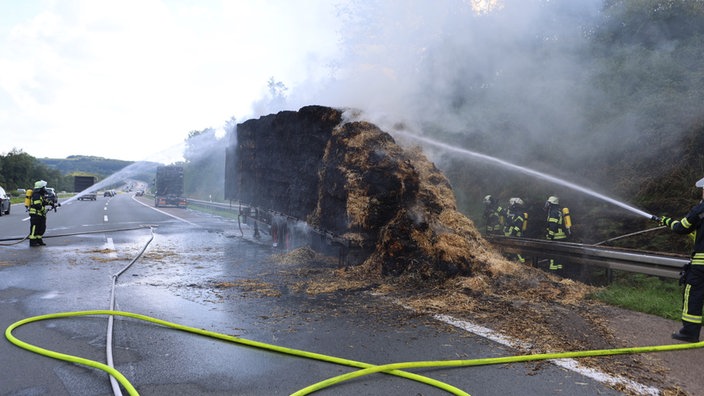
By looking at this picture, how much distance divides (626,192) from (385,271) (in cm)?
650

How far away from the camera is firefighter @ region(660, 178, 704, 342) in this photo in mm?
4633

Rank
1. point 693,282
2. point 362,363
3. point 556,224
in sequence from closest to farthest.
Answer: point 362,363
point 693,282
point 556,224

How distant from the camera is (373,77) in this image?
11727mm

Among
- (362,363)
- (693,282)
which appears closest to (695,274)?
(693,282)

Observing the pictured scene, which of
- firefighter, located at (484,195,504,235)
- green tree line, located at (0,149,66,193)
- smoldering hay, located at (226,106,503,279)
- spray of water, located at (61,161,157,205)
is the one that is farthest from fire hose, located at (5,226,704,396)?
Answer: green tree line, located at (0,149,66,193)

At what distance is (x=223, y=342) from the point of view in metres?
4.61

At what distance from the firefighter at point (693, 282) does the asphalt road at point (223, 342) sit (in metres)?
1.83

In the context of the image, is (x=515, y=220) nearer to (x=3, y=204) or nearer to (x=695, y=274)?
(x=695, y=274)

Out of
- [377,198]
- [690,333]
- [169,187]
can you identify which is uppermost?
[377,198]

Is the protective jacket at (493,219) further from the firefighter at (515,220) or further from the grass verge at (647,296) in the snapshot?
the grass verge at (647,296)

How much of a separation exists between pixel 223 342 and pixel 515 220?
8006 millimetres

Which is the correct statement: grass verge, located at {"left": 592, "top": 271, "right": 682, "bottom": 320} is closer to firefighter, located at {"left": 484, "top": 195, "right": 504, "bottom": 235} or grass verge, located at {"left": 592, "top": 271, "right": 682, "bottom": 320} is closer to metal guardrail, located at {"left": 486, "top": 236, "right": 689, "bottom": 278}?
metal guardrail, located at {"left": 486, "top": 236, "right": 689, "bottom": 278}

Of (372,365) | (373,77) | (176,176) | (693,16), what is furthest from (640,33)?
(176,176)

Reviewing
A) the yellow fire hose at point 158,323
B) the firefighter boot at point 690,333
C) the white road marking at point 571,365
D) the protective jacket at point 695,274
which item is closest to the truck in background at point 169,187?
the yellow fire hose at point 158,323
